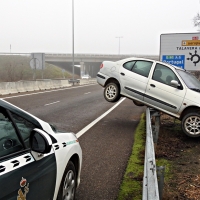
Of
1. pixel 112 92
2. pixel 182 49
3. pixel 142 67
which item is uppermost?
pixel 182 49

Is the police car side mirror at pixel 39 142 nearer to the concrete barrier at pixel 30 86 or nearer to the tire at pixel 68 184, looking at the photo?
the tire at pixel 68 184

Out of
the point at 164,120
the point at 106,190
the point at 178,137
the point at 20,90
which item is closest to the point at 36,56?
the point at 20,90

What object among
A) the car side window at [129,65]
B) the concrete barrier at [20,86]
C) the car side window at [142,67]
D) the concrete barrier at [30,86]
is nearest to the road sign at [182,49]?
the car side window at [129,65]

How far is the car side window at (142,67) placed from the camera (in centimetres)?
983

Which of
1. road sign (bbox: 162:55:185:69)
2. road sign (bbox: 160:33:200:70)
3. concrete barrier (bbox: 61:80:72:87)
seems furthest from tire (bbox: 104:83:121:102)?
concrete barrier (bbox: 61:80:72:87)

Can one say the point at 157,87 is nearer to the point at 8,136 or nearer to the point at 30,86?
the point at 8,136

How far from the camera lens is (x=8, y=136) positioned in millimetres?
2850

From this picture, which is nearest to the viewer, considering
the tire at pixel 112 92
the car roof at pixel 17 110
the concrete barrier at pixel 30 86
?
the car roof at pixel 17 110

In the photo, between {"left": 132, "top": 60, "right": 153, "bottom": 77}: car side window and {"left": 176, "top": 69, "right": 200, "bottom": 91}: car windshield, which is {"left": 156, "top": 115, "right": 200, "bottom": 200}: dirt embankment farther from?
{"left": 132, "top": 60, "right": 153, "bottom": 77}: car side window

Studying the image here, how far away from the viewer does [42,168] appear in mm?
2953

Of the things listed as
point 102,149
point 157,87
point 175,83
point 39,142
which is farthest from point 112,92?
point 39,142

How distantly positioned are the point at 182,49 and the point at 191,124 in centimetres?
663

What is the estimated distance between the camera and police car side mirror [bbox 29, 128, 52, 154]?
281 cm

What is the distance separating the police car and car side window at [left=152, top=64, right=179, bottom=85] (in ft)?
20.7
